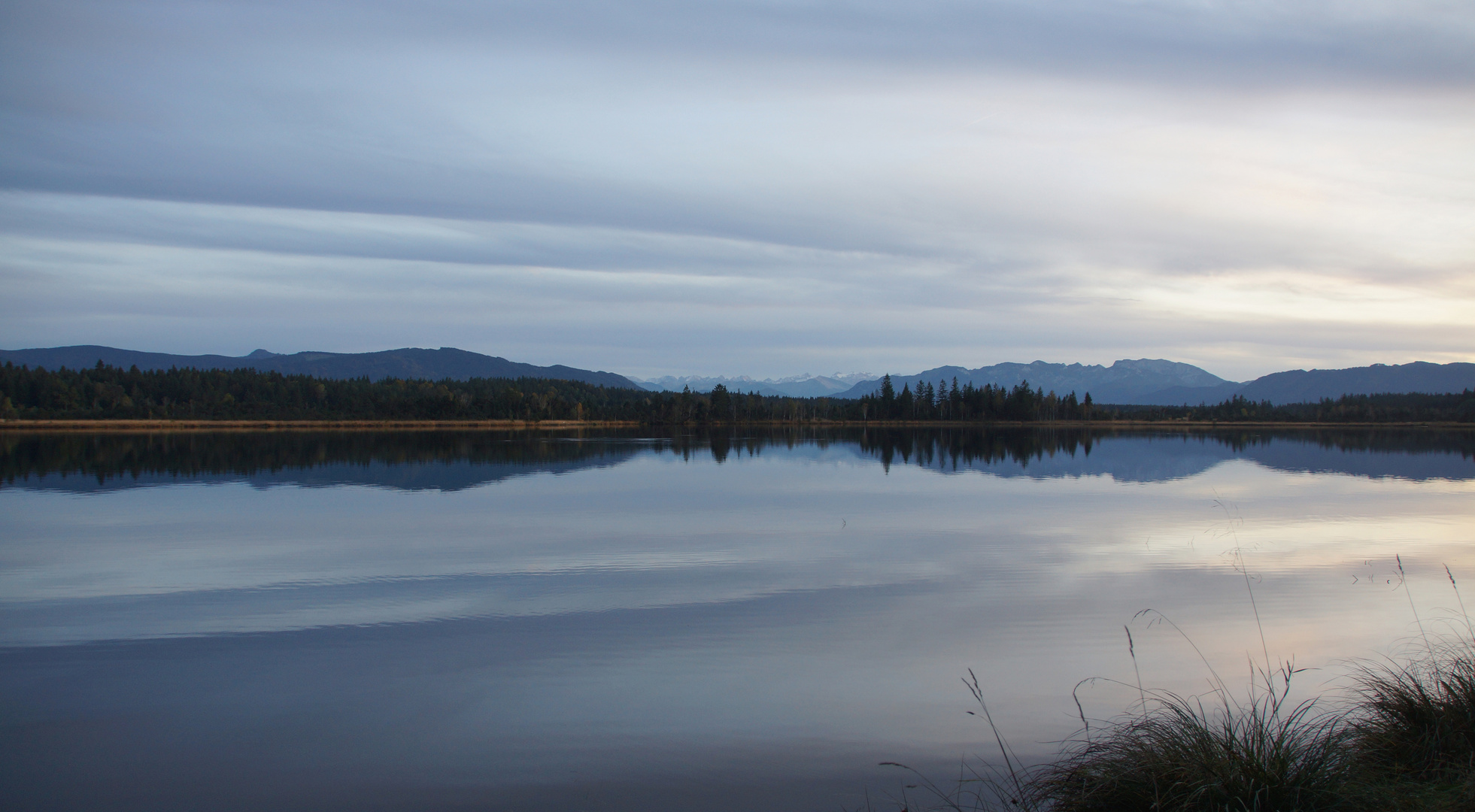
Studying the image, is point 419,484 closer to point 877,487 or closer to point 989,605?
point 877,487

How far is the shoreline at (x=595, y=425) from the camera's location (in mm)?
110688

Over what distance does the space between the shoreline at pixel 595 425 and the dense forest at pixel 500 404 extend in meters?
2.37

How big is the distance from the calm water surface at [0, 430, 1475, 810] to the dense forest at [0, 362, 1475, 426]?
123 metres

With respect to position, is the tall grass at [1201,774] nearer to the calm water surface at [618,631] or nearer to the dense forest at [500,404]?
the calm water surface at [618,631]

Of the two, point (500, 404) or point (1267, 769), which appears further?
point (500, 404)


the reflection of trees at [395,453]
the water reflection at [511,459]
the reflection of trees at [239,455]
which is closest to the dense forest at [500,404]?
the reflection of trees at [239,455]

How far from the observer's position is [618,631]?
1016 centimetres

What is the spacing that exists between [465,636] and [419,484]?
72.8ft

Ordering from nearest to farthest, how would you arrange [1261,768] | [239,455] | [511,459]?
[1261,768] < [511,459] < [239,455]

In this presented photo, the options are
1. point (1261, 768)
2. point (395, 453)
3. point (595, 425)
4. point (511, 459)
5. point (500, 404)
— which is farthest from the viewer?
point (595, 425)

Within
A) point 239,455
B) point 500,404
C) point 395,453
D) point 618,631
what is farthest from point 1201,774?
point 500,404

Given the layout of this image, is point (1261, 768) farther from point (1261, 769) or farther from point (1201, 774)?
point (1201, 774)

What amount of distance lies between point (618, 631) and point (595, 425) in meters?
148

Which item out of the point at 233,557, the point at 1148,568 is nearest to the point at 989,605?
the point at 1148,568
